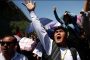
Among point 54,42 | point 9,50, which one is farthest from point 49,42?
point 9,50

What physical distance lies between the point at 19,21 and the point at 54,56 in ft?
101

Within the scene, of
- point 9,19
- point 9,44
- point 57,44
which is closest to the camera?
point 9,44

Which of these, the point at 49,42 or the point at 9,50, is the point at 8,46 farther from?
the point at 49,42

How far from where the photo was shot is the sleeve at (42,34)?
6828mm

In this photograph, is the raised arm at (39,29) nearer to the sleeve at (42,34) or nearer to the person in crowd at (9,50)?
the sleeve at (42,34)

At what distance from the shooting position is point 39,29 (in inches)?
269

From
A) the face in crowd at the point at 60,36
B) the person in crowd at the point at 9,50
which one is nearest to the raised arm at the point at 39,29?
the face in crowd at the point at 60,36

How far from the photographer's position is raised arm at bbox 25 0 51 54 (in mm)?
6832

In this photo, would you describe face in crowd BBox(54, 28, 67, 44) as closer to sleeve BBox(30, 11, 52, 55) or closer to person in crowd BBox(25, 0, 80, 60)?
person in crowd BBox(25, 0, 80, 60)

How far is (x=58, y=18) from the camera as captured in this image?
25.3 ft

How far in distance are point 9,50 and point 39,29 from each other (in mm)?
649

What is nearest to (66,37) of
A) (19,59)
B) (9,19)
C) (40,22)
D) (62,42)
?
(62,42)

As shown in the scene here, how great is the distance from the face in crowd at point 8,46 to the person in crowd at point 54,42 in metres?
0.49

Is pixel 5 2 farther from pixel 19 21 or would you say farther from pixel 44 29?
pixel 44 29
